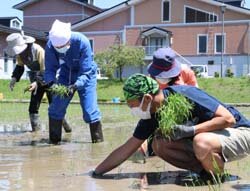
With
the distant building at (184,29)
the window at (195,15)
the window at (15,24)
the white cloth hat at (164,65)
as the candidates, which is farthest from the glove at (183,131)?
the window at (15,24)

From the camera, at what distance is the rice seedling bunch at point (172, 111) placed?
179 inches

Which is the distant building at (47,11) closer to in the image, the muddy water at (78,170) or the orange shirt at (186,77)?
the muddy water at (78,170)

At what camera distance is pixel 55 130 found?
25.8 feet

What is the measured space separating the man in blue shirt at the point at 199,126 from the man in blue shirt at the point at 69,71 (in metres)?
2.55

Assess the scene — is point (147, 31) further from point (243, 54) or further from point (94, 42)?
point (243, 54)

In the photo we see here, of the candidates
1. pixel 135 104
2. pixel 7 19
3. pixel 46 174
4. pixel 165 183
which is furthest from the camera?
pixel 7 19

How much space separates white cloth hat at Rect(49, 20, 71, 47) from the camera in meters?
7.00

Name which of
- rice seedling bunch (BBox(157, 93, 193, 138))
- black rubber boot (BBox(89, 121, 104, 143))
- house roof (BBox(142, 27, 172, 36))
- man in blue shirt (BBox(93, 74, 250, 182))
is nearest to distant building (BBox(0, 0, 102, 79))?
house roof (BBox(142, 27, 172, 36))

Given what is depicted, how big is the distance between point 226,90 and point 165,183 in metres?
24.2

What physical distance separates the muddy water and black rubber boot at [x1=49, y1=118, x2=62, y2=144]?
112mm

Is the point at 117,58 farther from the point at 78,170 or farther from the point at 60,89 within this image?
the point at 78,170

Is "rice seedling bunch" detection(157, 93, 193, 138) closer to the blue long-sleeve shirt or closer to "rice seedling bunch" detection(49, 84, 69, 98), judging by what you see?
"rice seedling bunch" detection(49, 84, 69, 98)

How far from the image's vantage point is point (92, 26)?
53.4m

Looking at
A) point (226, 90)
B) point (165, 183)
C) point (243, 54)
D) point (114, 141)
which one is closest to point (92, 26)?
point (243, 54)
